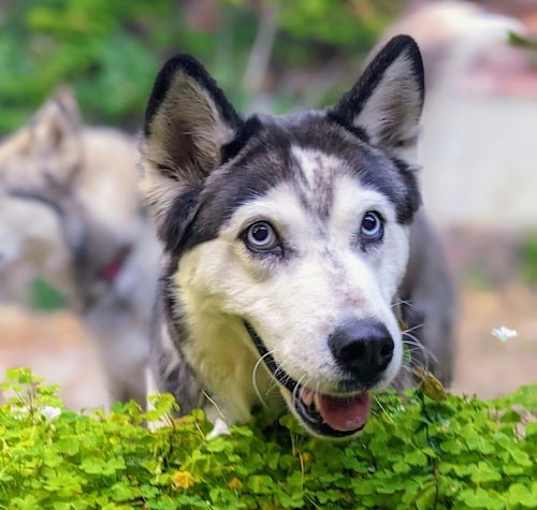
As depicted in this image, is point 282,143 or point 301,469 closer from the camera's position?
point 301,469

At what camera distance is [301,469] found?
2.63 m

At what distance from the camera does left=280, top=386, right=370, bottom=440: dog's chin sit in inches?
105

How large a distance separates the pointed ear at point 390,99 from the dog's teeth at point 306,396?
0.80 meters

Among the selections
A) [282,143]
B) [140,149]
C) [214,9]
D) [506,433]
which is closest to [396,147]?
[282,143]

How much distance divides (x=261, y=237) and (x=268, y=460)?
1.84 feet

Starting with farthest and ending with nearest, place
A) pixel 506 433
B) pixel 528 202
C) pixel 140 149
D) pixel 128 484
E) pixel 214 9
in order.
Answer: pixel 214 9, pixel 528 202, pixel 140 149, pixel 506 433, pixel 128 484

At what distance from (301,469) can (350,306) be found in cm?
39

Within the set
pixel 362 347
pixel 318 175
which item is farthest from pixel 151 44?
pixel 362 347

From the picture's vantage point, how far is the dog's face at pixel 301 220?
2.61m

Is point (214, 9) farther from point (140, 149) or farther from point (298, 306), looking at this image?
point (298, 306)

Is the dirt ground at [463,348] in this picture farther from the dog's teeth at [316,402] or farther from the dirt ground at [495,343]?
the dog's teeth at [316,402]

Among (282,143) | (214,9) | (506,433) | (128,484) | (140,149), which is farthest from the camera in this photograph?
(214,9)

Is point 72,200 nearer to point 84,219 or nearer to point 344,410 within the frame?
point 84,219

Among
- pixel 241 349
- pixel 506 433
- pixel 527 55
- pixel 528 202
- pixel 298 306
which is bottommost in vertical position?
pixel 528 202
